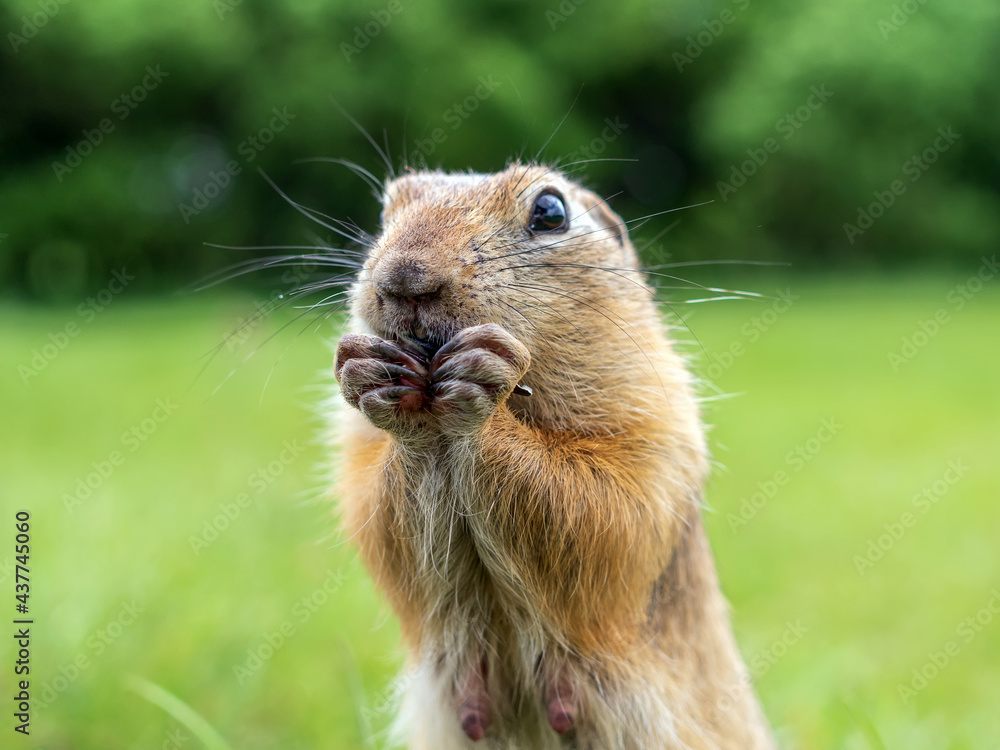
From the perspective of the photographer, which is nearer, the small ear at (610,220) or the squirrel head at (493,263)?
the squirrel head at (493,263)

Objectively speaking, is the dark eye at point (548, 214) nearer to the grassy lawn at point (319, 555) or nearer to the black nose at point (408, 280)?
the black nose at point (408, 280)

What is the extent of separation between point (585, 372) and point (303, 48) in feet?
84.2

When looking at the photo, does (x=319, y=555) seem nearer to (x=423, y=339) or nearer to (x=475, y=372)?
(x=423, y=339)

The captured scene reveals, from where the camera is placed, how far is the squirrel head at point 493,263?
3.09 m

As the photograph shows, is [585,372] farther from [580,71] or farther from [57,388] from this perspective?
[580,71]

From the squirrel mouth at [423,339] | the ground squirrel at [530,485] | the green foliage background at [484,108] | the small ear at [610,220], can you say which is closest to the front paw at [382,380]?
the ground squirrel at [530,485]

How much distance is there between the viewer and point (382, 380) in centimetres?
287

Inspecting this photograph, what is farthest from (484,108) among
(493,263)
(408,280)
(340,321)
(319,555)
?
(408,280)

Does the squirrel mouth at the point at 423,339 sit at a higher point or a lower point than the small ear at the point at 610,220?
lower

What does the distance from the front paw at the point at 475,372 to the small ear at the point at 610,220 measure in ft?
5.00

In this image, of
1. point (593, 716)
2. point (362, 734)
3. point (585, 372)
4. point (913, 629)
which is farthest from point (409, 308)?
point (913, 629)

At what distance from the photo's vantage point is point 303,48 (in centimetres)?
2659

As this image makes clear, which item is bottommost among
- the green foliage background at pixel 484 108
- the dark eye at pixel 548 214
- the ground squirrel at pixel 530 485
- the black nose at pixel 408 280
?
the ground squirrel at pixel 530 485

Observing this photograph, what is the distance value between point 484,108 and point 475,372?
23.2 m
